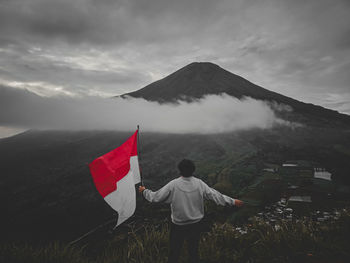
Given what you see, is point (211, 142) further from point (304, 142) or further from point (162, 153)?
point (304, 142)

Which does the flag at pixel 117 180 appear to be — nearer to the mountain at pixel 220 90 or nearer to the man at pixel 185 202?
the man at pixel 185 202

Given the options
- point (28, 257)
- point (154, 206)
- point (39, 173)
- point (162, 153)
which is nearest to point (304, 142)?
point (162, 153)

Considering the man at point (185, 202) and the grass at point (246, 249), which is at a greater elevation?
the man at point (185, 202)

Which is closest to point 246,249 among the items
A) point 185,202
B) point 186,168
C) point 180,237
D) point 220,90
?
point 180,237

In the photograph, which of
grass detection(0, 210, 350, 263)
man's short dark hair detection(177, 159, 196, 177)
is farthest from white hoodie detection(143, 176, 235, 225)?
grass detection(0, 210, 350, 263)

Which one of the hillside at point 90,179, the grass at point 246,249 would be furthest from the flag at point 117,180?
the hillside at point 90,179

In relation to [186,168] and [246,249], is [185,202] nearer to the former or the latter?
[186,168]

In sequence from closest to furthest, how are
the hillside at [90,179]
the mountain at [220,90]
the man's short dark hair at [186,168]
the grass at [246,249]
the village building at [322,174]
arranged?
the man's short dark hair at [186,168] → the grass at [246,249] → the hillside at [90,179] → the village building at [322,174] → the mountain at [220,90]
